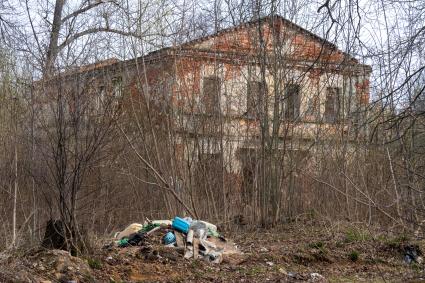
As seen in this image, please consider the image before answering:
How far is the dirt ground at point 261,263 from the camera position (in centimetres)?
820

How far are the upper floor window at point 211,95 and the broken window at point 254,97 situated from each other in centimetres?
77

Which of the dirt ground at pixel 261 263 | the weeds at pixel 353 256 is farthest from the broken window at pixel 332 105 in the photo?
the weeds at pixel 353 256

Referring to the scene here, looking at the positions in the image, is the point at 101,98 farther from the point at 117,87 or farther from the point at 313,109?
the point at 313,109

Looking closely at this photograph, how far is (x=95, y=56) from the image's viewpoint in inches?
554

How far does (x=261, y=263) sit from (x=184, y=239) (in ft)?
4.60

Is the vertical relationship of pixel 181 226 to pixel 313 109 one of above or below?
below

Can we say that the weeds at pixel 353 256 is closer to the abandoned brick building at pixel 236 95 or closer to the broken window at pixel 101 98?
the abandoned brick building at pixel 236 95

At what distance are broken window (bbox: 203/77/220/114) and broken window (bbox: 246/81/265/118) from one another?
2.57 ft

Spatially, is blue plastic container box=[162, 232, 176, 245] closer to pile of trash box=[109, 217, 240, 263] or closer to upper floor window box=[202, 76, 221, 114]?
pile of trash box=[109, 217, 240, 263]

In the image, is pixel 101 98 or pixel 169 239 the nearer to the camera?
pixel 169 239

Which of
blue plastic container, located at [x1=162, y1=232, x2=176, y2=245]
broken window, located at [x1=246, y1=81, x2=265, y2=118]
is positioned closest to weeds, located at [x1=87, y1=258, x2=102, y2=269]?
blue plastic container, located at [x1=162, y1=232, x2=176, y2=245]

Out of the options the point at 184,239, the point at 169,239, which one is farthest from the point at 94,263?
the point at 184,239

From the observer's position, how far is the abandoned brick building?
49.6ft

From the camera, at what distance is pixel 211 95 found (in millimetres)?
15484
